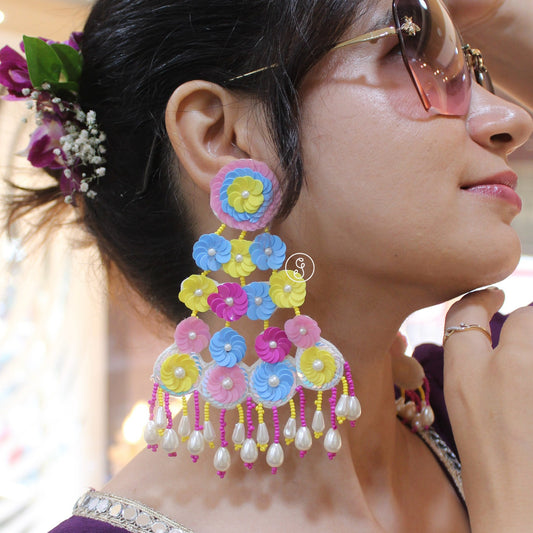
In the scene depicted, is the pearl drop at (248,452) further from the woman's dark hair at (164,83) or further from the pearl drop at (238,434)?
the woman's dark hair at (164,83)

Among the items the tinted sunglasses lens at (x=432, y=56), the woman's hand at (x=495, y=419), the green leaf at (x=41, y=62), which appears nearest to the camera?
the woman's hand at (x=495, y=419)

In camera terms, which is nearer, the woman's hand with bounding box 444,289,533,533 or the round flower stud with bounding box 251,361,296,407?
the woman's hand with bounding box 444,289,533,533

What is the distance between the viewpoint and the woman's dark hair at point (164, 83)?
0.82 meters

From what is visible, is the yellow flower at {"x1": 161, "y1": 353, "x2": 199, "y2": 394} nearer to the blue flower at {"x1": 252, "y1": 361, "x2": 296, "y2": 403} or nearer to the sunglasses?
the blue flower at {"x1": 252, "y1": 361, "x2": 296, "y2": 403}

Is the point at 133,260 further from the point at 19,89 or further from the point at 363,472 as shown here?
the point at 363,472

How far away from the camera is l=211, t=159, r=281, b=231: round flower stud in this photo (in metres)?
0.81

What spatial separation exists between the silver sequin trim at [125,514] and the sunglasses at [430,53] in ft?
2.11

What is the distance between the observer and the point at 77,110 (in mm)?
1001

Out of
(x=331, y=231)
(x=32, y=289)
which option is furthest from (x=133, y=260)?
(x=32, y=289)

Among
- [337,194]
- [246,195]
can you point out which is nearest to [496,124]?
[337,194]

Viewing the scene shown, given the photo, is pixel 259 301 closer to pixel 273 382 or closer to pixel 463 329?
pixel 273 382

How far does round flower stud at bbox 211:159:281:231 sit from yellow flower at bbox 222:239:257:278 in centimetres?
2

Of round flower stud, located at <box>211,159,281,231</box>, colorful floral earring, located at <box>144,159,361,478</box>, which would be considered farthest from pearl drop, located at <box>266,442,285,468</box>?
round flower stud, located at <box>211,159,281,231</box>

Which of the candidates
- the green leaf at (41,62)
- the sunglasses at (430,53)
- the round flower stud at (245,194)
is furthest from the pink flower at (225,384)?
the green leaf at (41,62)
